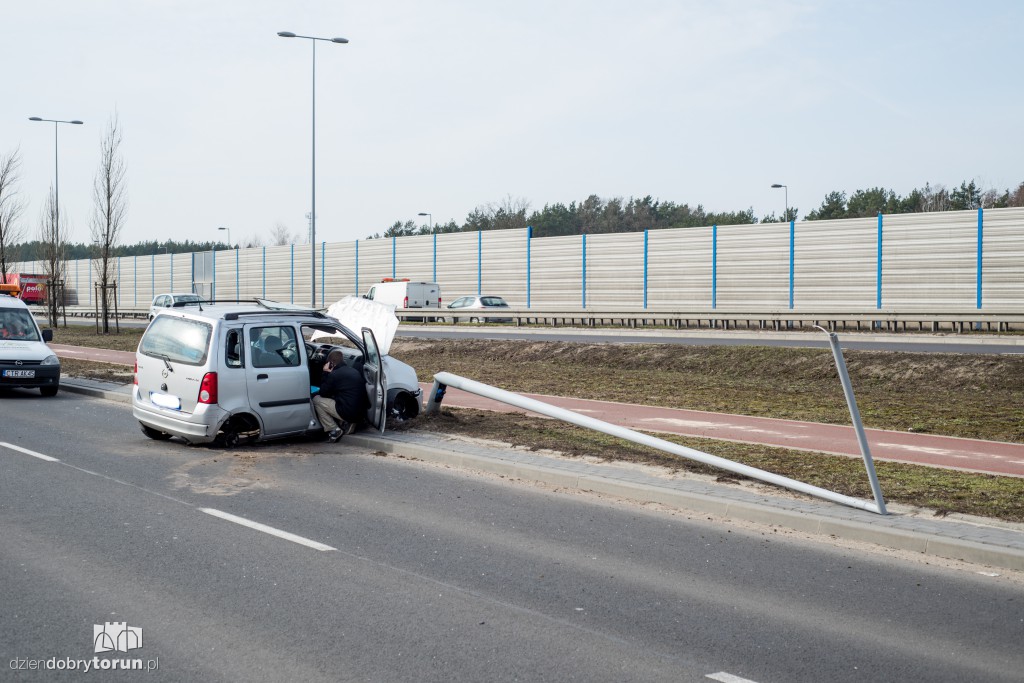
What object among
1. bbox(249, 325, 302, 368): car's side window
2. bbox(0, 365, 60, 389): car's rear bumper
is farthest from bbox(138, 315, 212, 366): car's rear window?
bbox(0, 365, 60, 389): car's rear bumper

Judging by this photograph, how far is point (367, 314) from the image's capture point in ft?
44.4

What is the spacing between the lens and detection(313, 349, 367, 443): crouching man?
40.5 ft

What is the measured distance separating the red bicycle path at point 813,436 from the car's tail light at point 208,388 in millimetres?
5500

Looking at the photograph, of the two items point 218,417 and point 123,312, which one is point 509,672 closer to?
point 218,417

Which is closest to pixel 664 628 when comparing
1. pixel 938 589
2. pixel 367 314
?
pixel 938 589

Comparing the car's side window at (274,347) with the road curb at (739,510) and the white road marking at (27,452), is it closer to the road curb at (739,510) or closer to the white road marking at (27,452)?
the road curb at (739,510)

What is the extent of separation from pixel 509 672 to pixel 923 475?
21.1 ft

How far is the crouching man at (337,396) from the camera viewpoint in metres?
12.4

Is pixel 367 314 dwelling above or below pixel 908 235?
below

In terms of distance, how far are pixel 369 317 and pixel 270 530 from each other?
6.05m

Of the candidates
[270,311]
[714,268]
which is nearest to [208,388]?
[270,311]

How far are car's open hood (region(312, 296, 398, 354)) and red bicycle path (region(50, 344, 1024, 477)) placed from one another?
3.29 m

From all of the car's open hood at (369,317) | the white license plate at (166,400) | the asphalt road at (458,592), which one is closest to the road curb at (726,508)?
the asphalt road at (458,592)

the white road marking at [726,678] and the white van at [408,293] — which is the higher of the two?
the white van at [408,293]
